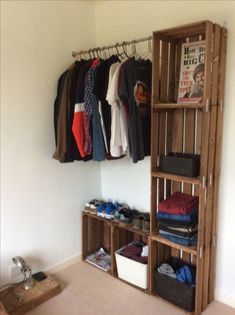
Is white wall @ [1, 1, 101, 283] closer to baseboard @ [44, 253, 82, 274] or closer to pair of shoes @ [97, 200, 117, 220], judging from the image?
baseboard @ [44, 253, 82, 274]

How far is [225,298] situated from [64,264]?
142 cm

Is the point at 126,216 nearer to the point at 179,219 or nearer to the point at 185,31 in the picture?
the point at 179,219

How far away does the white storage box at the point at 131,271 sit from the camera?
240 cm

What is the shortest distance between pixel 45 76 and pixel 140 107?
0.87 m

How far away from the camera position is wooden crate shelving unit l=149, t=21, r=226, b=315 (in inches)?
75.7

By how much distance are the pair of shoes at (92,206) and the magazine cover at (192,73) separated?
4.10 ft

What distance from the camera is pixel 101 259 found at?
287cm

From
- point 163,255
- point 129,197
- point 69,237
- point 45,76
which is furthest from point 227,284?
point 45,76

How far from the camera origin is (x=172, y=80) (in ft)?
7.43

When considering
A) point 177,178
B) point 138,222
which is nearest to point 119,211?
point 138,222

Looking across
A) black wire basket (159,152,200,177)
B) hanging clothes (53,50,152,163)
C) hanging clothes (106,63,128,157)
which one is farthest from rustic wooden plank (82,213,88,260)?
black wire basket (159,152,200,177)

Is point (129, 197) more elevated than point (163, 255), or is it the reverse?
point (129, 197)

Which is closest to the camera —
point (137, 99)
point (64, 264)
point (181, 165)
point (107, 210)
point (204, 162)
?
point (204, 162)

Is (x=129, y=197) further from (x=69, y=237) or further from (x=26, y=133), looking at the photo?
(x=26, y=133)
